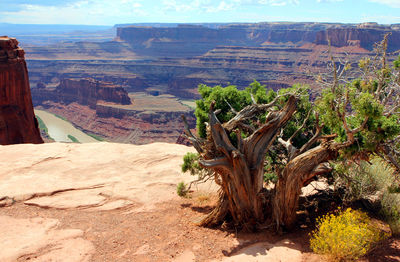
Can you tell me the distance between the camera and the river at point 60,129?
93.4 m

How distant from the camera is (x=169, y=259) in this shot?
8.16 m

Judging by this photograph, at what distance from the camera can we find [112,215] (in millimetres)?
11164

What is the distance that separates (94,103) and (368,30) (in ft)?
346

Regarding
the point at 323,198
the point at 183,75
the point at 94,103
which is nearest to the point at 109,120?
the point at 94,103

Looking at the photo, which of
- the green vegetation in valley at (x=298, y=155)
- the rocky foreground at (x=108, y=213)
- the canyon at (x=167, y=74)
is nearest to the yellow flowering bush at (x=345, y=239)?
the rocky foreground at (x=108, y=213)

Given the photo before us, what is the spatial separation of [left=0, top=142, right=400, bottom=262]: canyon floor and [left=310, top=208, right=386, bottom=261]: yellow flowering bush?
0.96ft

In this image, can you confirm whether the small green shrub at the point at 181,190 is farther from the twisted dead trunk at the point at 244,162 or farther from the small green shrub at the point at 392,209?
the small green shrub at the point at 392,209

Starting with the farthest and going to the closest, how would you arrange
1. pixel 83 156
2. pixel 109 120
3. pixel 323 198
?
pixel 109 120 < pixel 83 156 < pixel 323 198

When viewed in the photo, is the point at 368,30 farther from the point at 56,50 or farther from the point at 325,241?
the point at 56,50

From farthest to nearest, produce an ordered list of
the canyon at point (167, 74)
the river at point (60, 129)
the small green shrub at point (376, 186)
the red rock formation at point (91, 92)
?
the red rock formation at point (91, 92)
the canyon at point (167, 74)
the river at point (60, 129)
the small green shrub at point (376, 186)

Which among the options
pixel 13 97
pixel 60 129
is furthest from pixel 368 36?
pixel 13 97

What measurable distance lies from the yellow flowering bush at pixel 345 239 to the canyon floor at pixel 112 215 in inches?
11.5

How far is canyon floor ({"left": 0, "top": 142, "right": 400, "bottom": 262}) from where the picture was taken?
27.4 feet

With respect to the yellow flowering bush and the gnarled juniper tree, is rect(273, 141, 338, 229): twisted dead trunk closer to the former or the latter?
the gnarled juniper tree
